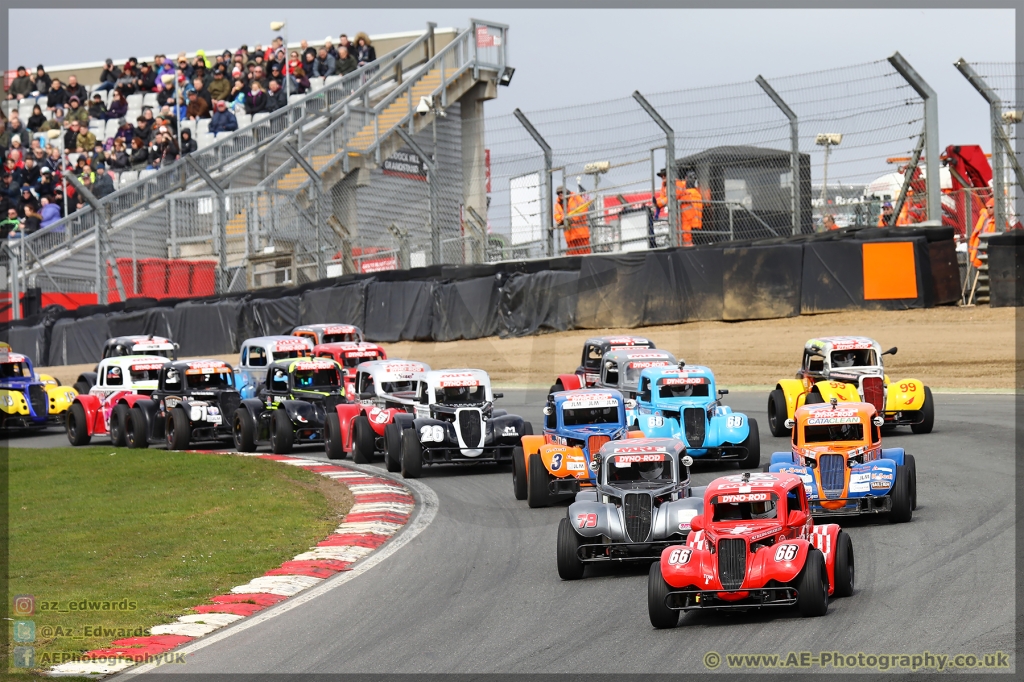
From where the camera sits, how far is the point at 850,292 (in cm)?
2552

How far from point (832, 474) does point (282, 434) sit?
32.8 ft

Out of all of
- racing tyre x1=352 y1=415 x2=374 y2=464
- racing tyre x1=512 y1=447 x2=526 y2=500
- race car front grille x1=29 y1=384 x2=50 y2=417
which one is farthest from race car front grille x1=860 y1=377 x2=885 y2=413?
race car front grille x1=29 y1=384 x2=50 y2=417

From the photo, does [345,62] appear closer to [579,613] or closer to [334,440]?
[334,440]

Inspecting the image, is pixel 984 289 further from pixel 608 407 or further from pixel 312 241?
pixel 312 241

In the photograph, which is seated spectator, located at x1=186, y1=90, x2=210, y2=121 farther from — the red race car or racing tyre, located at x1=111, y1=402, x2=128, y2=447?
the red race car

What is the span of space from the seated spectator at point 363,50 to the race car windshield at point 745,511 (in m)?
34.3

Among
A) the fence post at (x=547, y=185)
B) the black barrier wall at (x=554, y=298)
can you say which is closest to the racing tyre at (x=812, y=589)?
the black barrier wall at (x=554, y=298)

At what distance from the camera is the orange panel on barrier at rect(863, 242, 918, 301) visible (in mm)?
24875

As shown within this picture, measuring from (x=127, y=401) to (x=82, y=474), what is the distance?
4.57 metres

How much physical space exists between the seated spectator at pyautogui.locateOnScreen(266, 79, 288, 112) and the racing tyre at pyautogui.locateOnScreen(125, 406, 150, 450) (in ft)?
67.8

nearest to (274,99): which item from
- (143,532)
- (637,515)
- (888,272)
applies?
(888,272)

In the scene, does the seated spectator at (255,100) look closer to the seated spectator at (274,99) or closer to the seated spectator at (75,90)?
the seated spectator at (274,99)

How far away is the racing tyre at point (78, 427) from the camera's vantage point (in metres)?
23.6

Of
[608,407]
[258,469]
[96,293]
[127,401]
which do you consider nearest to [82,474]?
[258,469]
